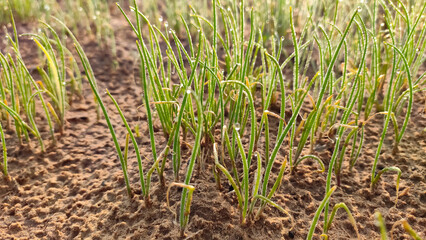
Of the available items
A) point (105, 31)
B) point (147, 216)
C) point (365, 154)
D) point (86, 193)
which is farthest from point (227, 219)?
point (105, 31)

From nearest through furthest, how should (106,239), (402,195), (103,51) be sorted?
(106,239) < (402,195) < (103,51)

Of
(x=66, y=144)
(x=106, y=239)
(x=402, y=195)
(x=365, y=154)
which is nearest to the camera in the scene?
(x=106, y=239)

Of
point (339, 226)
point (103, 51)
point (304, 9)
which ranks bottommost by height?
point (339, 226)

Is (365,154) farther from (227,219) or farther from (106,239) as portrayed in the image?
(106,239)

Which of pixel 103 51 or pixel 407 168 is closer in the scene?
pixel 407 168

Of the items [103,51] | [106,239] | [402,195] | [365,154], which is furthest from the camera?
[103,51]

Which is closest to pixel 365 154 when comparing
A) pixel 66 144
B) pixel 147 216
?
pixel 147 216

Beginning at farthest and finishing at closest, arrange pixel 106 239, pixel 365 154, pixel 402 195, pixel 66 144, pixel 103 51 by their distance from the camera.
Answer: pixel 103 51 < pixel 66 144 < pixel 365 154 < pixel 402 195 < pixel 106 239

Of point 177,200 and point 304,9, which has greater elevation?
point 304,9

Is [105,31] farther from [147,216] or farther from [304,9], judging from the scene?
[147,216]
